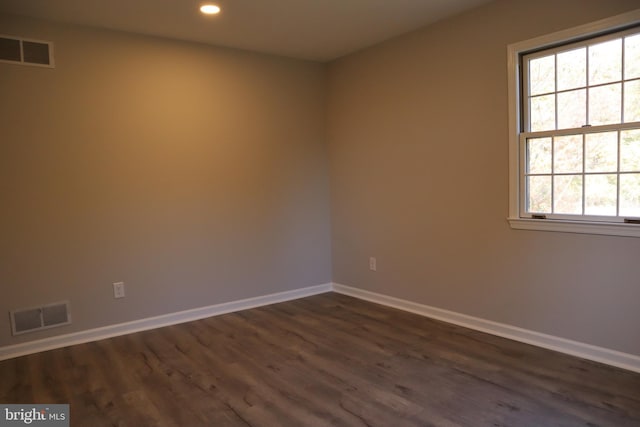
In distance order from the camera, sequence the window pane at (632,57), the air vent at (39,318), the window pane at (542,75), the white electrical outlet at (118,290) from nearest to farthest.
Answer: the window pane at (632,57) < the window pane at (542,75) < the air vent at (39,318) < the white electrical outlet at (118,290)

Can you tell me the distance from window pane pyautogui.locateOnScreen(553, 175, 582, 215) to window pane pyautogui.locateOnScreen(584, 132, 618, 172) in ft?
0.38

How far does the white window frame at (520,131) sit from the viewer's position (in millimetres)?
2647

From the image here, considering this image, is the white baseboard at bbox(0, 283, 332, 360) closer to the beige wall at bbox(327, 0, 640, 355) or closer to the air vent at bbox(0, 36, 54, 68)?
the beige wall at bbox(327, 0, 640, 355)

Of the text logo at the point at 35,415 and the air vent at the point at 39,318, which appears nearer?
the text logo at the point at 35,415

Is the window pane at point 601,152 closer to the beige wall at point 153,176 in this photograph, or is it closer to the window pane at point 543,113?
the window pane at point 543,113

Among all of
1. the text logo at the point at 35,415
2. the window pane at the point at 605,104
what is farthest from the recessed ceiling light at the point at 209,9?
the text logo at the point at 35,415

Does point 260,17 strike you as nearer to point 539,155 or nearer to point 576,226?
point 539,155

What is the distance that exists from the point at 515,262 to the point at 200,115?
2850mm

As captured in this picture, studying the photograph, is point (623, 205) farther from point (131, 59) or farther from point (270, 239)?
point (131, 59)

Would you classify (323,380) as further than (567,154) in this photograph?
No

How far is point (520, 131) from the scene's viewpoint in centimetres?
315

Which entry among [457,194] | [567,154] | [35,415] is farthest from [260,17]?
[35,415]

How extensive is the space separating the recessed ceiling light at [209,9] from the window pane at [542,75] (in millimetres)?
2234

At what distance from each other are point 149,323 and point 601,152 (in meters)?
3.59
